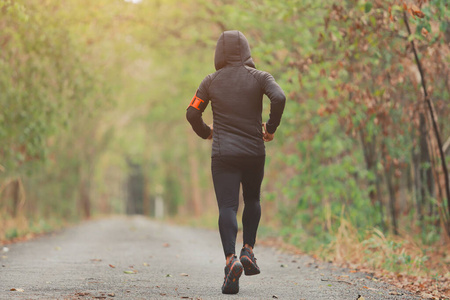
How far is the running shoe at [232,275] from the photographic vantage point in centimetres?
438

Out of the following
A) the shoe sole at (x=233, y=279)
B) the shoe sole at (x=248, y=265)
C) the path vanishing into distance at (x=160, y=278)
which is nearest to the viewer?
the shoe sole at (x=233, y=279)

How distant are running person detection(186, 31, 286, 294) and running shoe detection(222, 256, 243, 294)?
30 mm

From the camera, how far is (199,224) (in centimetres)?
2375

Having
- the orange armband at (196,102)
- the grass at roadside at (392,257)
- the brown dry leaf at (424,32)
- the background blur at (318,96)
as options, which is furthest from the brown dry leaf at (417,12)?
the grass at roadside at (392,257)

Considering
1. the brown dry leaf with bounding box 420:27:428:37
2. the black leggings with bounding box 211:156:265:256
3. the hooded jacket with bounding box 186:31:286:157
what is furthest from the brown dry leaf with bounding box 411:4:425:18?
the black leggings with bounding box 211:156:265:256

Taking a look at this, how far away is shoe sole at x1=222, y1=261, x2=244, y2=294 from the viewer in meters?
4.38

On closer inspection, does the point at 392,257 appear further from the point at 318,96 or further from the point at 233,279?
the point at 318,96

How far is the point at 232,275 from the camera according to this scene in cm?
441

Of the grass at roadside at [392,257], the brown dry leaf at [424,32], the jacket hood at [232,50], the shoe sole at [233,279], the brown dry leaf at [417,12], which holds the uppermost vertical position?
the brown dry leaf at [417,12]

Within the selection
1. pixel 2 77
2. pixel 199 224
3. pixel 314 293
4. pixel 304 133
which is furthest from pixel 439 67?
pixel 199 224

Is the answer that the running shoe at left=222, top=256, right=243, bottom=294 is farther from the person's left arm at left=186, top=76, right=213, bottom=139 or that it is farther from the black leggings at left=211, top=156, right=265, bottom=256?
the person's left arm at left=186, top=76, right=213, bottom=139

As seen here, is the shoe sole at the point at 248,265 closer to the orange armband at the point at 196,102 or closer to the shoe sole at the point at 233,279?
the shoe sole at the point at 233,279

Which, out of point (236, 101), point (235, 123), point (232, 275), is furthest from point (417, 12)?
point (232, 275)

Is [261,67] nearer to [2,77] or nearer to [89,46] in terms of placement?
[2,77]
